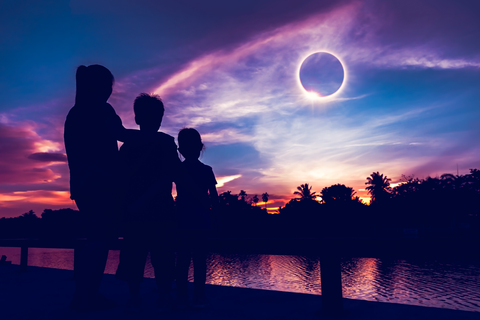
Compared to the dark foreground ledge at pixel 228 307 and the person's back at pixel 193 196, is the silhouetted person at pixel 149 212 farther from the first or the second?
the dark foreground ledge at pixel 228 307

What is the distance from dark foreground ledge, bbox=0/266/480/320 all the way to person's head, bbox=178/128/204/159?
1.30 meters

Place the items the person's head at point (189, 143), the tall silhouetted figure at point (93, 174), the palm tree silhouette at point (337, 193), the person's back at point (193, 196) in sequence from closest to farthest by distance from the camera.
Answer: the tall silhouetted figure at point (93, 174)
the person's back at point (193, 196)
the person's head at point (189, 143)
the palm tree silhouette at point (337, 193)

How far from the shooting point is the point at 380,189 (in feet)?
273


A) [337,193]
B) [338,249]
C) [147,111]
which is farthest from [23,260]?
[337,193]

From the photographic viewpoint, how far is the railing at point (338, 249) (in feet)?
6.66

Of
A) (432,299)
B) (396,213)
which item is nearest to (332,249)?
(432,299)

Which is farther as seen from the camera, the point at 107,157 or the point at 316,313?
the point at 107,157

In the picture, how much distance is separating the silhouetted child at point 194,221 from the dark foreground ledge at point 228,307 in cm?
20

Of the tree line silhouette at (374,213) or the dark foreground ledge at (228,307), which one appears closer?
the dark foreground ledge at (228,307)

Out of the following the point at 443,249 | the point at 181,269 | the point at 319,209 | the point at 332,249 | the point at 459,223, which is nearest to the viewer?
the point at 443,249

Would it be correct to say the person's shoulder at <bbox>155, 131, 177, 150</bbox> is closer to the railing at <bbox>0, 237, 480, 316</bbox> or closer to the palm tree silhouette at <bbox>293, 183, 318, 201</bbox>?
the railing at <bbox>0, 237, 480, 316</bbox>

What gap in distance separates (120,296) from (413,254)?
259 cm

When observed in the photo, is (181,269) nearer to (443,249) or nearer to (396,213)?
(443,249)

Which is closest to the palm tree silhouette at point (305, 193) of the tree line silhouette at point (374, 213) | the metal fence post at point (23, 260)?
the tree line silhouette at point (374, 213)
